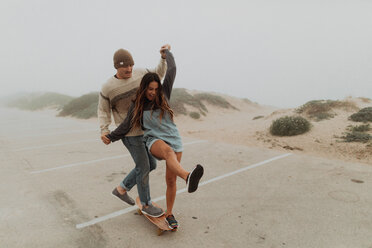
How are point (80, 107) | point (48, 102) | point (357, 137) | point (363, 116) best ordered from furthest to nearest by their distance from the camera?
1. point (48, 102)
2. point (80, 107)
3. point (363, 116)
4. point (357, 137)

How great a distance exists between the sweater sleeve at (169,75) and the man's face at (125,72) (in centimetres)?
43

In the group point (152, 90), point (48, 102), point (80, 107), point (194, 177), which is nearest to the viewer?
point (194, 177)

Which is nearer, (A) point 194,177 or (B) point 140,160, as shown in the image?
(A) point 194,177

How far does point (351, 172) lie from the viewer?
489 cm

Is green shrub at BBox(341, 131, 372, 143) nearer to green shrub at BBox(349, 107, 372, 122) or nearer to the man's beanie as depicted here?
green shrub at BBox(349, 107, 372, 122)

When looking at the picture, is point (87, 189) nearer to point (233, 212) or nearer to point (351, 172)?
point (233, 212)

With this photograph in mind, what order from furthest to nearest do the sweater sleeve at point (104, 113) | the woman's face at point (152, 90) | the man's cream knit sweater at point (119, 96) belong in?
the sweater sleeve at point (104, 113), the man's cream knit sweater at point (119, 96), the woman's face at point (152, 90)

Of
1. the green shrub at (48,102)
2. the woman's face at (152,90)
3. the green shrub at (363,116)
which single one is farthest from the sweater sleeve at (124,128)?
the green shrub at (48,102)

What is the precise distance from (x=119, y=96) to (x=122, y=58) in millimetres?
446

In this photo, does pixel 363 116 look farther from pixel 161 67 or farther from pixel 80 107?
pixel 80 107

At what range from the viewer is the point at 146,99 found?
2.68 meters

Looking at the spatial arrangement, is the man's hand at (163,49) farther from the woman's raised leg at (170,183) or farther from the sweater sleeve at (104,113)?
the woman's raised leg at (170,183)

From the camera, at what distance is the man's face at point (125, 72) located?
108 inches

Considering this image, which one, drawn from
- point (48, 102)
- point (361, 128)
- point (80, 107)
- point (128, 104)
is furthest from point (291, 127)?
point (48, 102)
